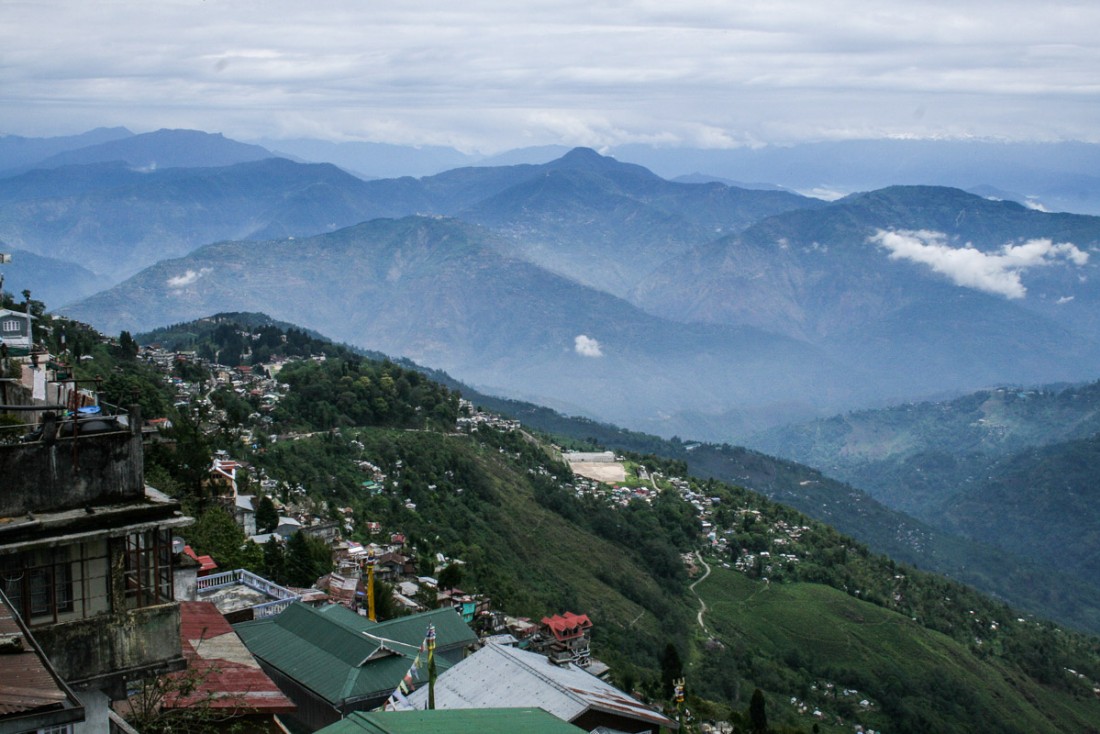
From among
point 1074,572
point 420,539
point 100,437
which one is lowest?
point 1074,572

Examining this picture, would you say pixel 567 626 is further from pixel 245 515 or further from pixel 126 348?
pixel 126 348

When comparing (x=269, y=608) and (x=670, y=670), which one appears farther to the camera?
(x=670, y=670)

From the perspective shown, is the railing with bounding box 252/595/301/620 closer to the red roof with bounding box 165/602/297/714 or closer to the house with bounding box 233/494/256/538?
the red roof with bounding box 165/602/297/714

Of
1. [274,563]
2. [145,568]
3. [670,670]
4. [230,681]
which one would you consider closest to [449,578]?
[670,670]

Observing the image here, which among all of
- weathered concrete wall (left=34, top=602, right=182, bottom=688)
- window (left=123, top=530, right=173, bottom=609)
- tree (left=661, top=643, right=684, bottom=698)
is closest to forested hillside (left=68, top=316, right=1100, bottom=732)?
tree (left=661, top=643, right=684, bottom=698)

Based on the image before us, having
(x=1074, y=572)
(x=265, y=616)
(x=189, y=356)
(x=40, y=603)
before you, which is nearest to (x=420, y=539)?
(x=265, y=616)

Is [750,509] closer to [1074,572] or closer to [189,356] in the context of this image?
[189,356]

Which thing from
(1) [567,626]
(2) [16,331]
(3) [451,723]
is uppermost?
(2) [16,331]
